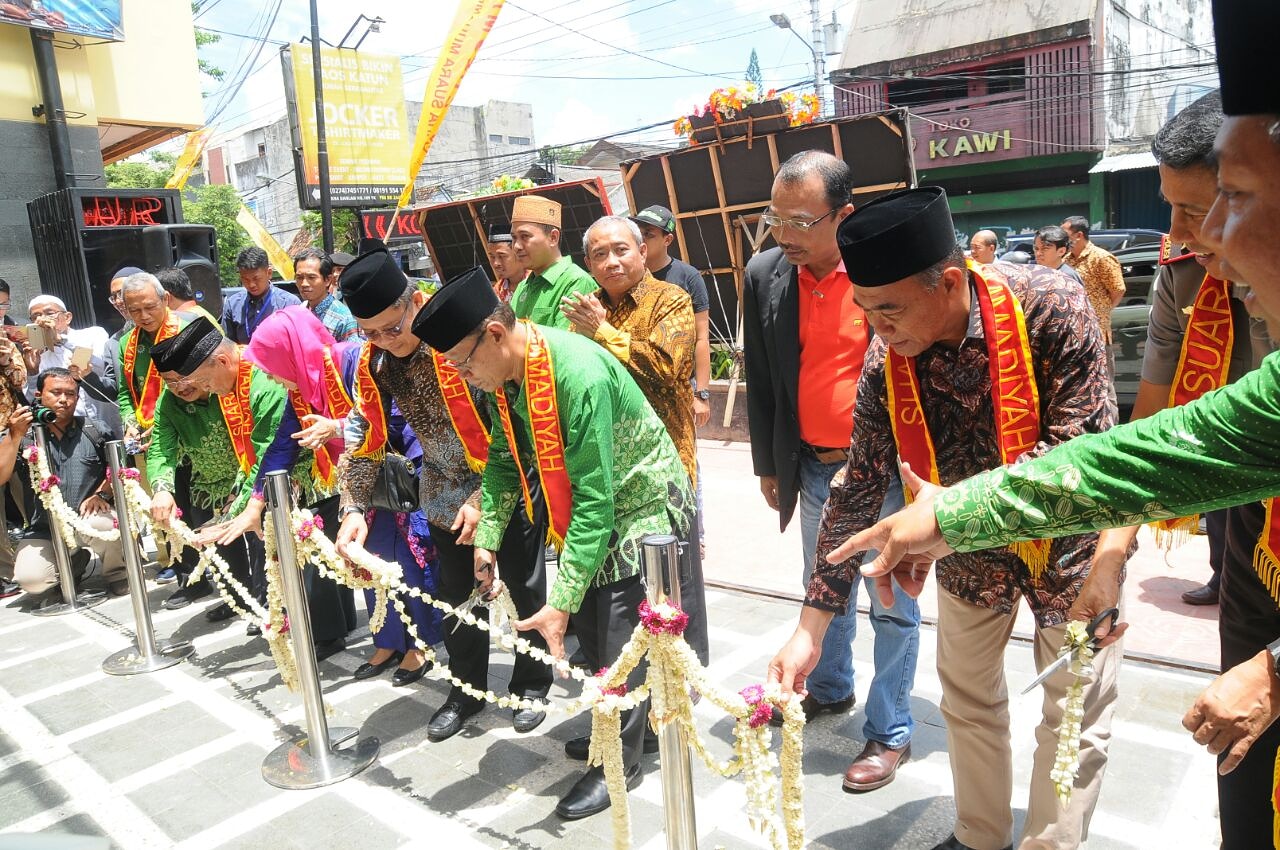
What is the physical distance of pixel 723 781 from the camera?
3268mm

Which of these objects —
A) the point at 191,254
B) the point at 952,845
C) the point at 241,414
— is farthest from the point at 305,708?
the point at 191,254

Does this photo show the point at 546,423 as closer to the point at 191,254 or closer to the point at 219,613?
the point at 219,613

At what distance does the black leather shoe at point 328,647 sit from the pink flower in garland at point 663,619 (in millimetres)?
3265

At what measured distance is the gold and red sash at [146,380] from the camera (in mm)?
5441

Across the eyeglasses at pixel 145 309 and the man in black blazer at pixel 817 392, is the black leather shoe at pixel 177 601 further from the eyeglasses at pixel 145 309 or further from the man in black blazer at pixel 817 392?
the man in black blazer at pixel 817 392

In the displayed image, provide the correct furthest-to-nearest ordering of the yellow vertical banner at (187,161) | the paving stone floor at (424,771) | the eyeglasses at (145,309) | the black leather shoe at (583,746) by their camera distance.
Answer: the yellow vertical banner at (187,161) < the eyeglasses at (145,309) < the black leather shoe at (583,746) < the paving stone floor at (424,771)

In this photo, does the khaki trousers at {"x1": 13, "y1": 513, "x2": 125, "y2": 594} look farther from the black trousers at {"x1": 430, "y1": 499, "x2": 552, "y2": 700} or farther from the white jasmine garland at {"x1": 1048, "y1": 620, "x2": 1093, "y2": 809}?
the white jasmine garland at {"x1": 1048, "y1": 620, "x2": 1093, "y2": 809}

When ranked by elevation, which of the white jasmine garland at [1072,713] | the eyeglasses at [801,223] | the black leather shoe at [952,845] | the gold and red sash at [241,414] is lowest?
the black leather shoe at [952,845]

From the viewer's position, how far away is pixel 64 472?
6.02 meters

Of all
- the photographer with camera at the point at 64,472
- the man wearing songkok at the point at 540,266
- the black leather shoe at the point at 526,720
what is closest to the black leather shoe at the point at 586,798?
the black leather shoe at the point at 526,720

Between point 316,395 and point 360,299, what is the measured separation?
1.18 m

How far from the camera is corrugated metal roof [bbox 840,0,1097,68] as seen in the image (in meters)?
21.1

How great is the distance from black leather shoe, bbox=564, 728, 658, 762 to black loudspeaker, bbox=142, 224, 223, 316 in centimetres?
641

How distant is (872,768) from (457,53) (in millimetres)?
12384
